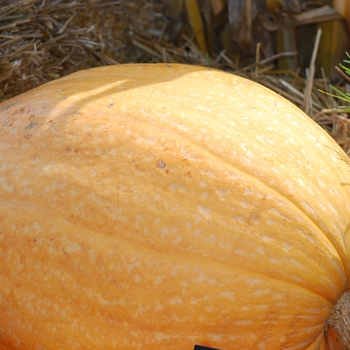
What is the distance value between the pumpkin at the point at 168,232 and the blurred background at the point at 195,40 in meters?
0.87

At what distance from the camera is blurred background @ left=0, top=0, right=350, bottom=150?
2.11m

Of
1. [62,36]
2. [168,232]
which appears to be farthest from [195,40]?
[168,232]

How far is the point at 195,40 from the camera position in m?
2.60

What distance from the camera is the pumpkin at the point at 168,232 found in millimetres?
1173

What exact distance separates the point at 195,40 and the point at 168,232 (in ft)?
5.32

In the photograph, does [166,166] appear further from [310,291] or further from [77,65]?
[77,65]

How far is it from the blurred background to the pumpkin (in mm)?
869

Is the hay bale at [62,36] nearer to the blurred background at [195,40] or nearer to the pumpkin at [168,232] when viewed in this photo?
the blurred background at [195,40]

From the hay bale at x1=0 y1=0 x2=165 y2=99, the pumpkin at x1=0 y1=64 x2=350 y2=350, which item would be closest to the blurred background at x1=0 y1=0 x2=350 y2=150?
the hay bale at x1=0 y1=0 x2=165 y2=99

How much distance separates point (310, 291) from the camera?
1.22 meters

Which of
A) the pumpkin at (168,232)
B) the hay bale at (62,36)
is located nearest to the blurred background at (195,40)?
the hay bale at (62,36)

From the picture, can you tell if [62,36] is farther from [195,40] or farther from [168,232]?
[168,232]

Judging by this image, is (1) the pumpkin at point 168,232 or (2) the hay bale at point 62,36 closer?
(1) the pumpkin at point 168,232

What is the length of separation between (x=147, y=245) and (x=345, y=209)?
0.51 metres
